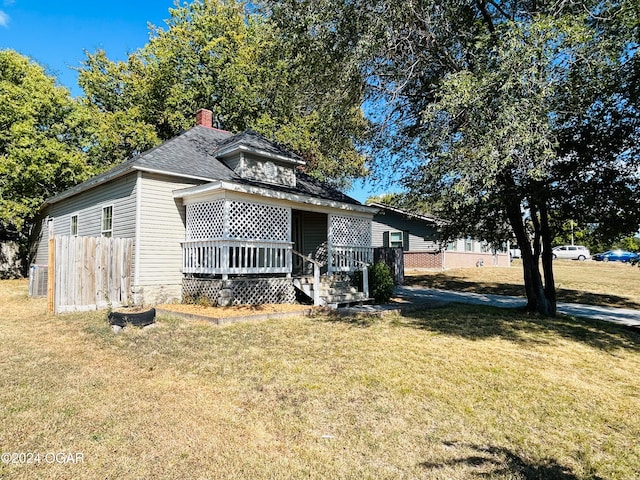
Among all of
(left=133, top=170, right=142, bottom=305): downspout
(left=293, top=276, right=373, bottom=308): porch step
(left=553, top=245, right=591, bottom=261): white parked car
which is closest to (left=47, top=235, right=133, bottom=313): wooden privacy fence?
(left=133, top=170, right=142, bottom=305): downspout

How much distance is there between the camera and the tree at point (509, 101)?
6.60 metres

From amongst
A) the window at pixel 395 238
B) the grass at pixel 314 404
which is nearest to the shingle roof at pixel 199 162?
the grass at pixel 314 404

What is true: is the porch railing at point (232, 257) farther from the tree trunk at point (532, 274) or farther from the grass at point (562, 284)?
the grass at point (562, 284)

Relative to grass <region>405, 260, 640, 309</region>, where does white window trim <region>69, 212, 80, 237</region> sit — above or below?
above

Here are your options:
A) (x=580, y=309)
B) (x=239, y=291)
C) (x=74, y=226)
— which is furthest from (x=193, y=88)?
(x=580, y=309)

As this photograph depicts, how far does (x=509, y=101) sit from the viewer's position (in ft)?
21.5

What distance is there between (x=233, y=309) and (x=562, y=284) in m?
17.0

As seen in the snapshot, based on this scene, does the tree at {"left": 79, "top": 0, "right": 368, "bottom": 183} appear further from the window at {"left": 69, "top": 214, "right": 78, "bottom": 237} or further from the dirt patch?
the dirt patch

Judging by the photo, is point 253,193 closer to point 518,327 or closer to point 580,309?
point 518,327

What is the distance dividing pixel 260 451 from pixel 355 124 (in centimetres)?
912

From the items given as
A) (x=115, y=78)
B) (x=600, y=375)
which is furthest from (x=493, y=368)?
(x=115, y=78)

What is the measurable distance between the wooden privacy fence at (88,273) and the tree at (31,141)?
10.8 m

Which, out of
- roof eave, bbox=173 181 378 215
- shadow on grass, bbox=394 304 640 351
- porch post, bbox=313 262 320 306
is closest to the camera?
shadow on grass, bbox=394 304 640 351

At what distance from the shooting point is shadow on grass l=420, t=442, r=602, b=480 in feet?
9.30
